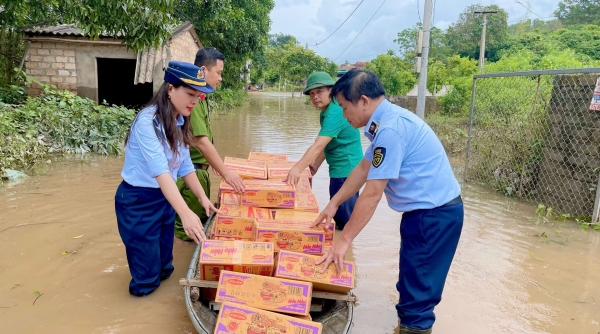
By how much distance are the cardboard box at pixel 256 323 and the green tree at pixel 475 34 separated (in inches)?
1554

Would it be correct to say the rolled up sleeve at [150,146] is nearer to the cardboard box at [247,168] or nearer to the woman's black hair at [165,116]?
the woman's black hair at [165,116]

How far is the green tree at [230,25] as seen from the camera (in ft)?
55.0

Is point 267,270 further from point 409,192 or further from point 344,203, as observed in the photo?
point 344,203

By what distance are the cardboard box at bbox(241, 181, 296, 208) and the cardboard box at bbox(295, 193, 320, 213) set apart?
0.28 ft

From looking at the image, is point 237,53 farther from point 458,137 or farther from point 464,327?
point 464,327

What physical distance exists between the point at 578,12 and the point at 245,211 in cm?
5843

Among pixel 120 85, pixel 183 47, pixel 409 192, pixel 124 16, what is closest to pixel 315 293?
pixel 409 192

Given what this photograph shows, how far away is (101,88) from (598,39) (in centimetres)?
3279

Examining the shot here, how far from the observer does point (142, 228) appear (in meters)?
2.97

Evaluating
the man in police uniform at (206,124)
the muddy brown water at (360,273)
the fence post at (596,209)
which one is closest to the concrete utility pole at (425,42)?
the muddy brown water at (360,273)

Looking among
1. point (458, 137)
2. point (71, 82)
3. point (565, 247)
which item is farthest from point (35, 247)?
point (458, 137)

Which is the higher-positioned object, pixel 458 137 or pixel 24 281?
pixel 458 137

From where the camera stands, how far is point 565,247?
4.75 meters

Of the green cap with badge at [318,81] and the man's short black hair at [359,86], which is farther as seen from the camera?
the green cap with badge at [318,81]
